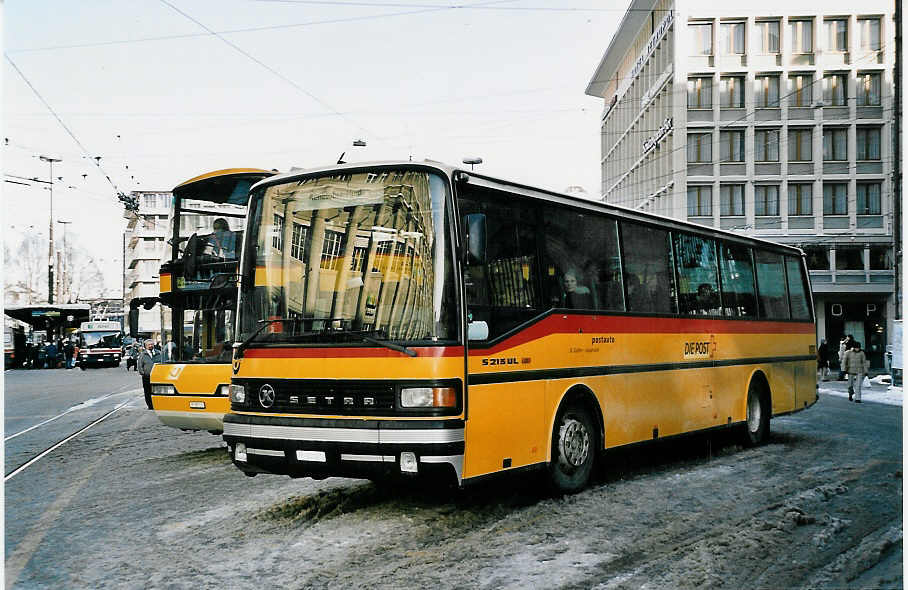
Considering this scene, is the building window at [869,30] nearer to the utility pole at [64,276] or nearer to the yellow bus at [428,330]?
the yellow bus at [428,330]

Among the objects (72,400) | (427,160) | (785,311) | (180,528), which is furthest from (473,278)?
(72,400)

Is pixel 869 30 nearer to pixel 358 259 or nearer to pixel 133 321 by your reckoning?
pixel 133 321

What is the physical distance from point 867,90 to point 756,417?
47.3 metres

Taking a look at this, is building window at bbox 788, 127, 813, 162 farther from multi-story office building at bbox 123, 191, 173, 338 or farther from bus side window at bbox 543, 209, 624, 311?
multi-story office building at bbox 123, 191, 173, 338

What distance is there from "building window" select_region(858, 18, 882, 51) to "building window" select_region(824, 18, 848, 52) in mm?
841

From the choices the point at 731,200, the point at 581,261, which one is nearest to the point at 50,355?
the point at 731,200

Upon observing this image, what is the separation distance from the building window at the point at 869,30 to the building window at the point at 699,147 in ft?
31.8

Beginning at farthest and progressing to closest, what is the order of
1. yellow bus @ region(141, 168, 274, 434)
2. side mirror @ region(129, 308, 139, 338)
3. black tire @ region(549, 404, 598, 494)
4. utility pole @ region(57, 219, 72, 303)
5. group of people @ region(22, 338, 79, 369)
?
utility pole @ region(57, 219, 72, 303) < group of people @ region(22, 338, 79, 369) < side mirror @ region(129, 308, 139, 338) < yellow bus @ region(141, 168, 274, 434) < black tire @ region(549, 404, 598, 494)

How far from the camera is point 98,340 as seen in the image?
58.0m

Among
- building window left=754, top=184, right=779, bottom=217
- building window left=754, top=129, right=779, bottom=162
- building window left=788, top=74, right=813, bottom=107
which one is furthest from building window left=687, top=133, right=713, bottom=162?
building window left=788, top=74, right=813, bottom=107

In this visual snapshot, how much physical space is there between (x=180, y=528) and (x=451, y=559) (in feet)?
7.79

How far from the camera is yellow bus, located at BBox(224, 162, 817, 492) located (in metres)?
7.57

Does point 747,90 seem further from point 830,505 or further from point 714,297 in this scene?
point 830,505

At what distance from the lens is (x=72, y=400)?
980 inches
